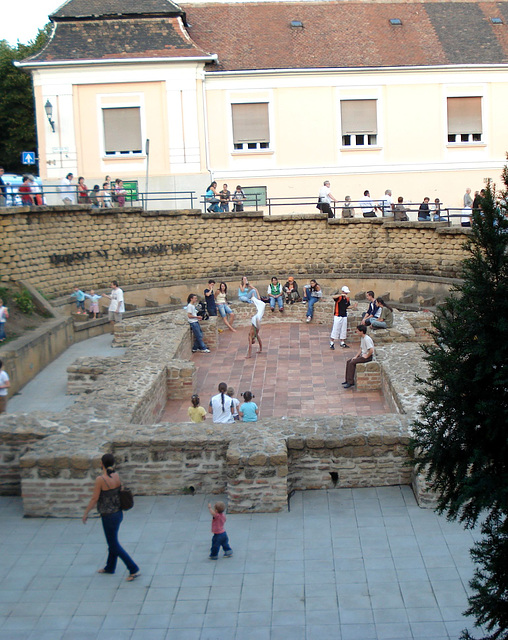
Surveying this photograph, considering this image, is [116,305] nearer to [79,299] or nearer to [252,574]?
[79,299]

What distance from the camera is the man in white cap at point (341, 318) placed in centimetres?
1847

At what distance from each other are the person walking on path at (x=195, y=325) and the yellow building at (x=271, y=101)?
9516 millimetres

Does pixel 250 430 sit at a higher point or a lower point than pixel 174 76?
lower

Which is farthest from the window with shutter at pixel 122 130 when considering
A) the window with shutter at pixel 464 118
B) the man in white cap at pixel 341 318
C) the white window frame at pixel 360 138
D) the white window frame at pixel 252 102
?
the man in white cap at pixel 341 318

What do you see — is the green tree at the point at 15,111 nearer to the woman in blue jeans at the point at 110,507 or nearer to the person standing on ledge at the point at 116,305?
the person standing on ledge at the point at 116,305

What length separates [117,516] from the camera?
8242mm

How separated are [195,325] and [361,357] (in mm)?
4877

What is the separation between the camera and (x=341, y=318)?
1870 cm

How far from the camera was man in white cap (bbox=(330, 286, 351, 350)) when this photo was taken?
60.6 ft

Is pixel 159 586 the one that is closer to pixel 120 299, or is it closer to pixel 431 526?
pixel 431 526

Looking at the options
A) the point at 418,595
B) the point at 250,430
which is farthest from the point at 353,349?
the point at 418,595

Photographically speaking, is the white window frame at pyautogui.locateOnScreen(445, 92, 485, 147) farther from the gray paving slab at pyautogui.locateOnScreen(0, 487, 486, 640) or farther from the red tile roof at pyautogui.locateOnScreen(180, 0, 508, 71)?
the gray paving slab at pyautogui.locateOnScreen(0, 487, 486, 640)

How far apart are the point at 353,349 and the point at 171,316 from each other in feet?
15.0

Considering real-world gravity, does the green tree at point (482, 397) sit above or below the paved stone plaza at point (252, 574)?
above
